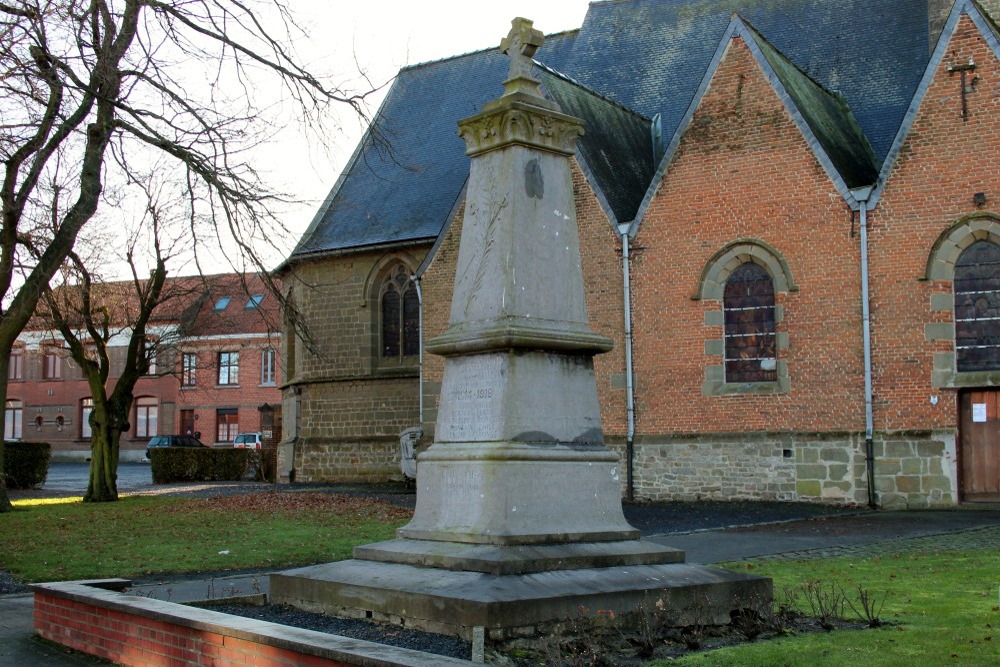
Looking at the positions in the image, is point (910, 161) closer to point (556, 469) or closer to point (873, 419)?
point (873, 419)

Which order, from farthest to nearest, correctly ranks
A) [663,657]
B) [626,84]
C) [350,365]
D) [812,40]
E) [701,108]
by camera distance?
[350,365]
[626,84]
[812,40]
[701,108]
[663,657]

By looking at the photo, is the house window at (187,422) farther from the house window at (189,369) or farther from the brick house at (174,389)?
the house window at (189,369)

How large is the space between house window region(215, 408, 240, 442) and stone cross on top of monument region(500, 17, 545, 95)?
50923 mm

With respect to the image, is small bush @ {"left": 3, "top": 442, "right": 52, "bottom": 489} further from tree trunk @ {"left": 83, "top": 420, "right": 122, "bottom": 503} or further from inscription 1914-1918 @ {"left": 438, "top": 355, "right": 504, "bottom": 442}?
inscription 1914-1918 @ {"left": 438, "top": 355, "right": 504, "bottom": 442}

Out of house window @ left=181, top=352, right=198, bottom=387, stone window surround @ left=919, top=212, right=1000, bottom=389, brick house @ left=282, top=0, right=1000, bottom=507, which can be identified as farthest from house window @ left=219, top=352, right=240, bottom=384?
stone window surround @ left=919, top=212, right=1000, bottom=389

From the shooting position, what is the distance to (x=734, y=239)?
2097 centimetres

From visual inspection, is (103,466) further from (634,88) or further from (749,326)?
(634,88)

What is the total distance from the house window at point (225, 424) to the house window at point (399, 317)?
2903 cm

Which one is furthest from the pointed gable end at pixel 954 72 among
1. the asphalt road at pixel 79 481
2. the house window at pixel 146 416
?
the house window at pixel 146 416

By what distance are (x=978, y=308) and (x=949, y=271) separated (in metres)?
0.81

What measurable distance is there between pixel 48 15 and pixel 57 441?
53.1 metres

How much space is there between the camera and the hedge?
116ft

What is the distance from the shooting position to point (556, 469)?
24.7 feet

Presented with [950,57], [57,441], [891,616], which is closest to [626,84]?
[950,57]
